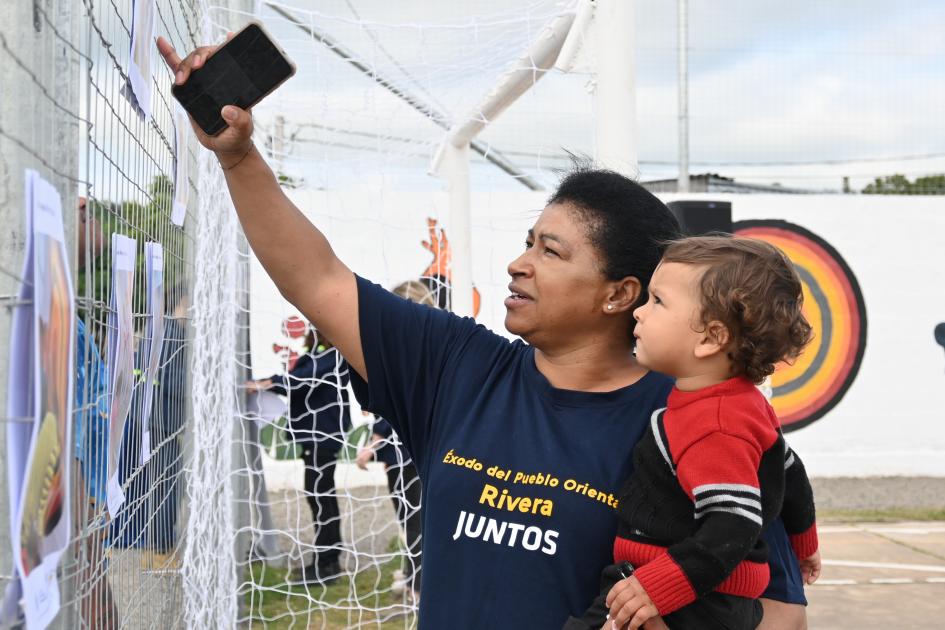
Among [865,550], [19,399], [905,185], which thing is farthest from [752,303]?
[905,185]

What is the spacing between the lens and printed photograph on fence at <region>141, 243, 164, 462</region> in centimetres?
183

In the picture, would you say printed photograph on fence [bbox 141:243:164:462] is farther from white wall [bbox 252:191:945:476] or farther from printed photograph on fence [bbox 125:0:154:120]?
white wall [bbox 252:191:945:476]

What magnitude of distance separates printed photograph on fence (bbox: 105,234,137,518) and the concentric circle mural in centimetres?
798

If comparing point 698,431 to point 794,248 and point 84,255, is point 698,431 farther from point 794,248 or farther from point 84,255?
point 794,248

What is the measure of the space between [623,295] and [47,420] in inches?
44.5

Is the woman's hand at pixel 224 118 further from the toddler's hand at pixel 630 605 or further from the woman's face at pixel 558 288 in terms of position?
the toddler's hand at pixel 630 605

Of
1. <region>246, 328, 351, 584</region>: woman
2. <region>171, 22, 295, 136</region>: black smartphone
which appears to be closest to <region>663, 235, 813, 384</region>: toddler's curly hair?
<region>171, 22, 295, 136</region>: black smartphone

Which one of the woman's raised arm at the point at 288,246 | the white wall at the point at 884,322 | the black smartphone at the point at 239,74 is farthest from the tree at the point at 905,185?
the black smartphone at the point at 239,74

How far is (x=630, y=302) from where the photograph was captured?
73.4 inches

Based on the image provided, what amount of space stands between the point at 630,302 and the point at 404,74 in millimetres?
2766

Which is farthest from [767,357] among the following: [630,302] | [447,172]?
[447,172]

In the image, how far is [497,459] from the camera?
1.69 meters

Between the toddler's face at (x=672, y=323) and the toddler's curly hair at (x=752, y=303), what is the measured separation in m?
0.02

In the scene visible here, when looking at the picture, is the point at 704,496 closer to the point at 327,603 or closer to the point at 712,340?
the point at 712,340
